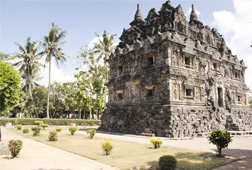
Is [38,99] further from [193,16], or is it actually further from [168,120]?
[168,120]

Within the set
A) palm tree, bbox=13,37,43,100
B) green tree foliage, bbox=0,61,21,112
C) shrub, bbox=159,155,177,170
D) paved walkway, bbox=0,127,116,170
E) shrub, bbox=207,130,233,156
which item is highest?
palm tree, bbox=13,37,43,100

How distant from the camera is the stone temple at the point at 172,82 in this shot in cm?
1692

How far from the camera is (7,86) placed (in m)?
10.3

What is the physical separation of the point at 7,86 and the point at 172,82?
12802mm

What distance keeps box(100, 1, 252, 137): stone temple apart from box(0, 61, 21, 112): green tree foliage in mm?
11309

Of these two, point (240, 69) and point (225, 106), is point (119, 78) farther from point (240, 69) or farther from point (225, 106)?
point (240, 69)

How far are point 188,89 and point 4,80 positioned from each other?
15.4 metres

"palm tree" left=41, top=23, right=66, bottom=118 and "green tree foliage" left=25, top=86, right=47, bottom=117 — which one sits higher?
"palm tree" left=41, top=23, right=66, bottom=118

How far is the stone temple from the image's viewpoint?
55.5 ft

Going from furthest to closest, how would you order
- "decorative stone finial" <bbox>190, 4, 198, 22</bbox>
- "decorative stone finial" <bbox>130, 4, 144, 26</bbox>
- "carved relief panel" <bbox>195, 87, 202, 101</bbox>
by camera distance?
"decorative stone finial" <bbox>130, 4, 144, 26</bbox>, "decorative stone finial" <bbox>190, 4, 198, 22</bbox>, "carved relief panel" <bbox>195, 87, 202, 101</bbox>

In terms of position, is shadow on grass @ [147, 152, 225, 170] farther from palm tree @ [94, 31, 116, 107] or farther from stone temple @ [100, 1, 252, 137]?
palm tree @ [94, 31, 116, 107]

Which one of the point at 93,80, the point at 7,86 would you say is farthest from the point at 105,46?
the point at 7,86

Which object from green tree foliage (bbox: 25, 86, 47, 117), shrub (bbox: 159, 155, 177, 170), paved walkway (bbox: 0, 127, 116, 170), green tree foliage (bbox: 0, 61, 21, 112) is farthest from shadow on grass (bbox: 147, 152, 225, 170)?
green tree foliage (bbox: 25, 86, 47, 117)

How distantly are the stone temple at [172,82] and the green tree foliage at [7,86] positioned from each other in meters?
11.3
